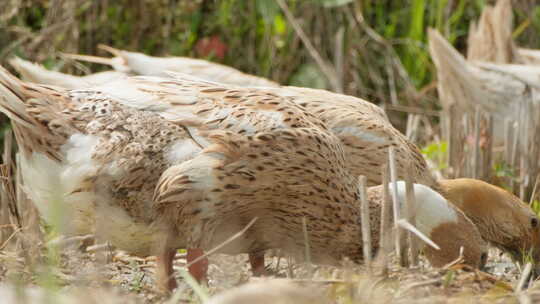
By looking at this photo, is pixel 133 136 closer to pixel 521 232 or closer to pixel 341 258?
pixel 341 258

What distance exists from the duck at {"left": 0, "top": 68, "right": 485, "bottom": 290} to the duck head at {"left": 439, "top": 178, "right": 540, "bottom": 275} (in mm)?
1074

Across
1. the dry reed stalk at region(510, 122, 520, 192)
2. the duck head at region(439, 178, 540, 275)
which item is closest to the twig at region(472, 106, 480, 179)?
the dry reed stalk at region(510, 122, 520, 192)

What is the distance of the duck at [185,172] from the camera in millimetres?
3654

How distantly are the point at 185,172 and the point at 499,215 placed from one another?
6.18 feet

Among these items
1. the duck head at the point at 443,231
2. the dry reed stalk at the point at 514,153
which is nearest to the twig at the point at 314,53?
the dry reed stalk at the point at 514,153

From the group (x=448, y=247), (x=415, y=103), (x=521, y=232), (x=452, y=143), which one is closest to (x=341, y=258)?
(x=448, y=247)

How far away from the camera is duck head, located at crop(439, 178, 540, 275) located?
4.69 metres

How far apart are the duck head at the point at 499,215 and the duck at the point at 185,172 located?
1.07 metres

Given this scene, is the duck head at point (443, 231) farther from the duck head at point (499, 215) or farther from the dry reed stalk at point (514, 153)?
the dry reed stalk at point (514, 153)

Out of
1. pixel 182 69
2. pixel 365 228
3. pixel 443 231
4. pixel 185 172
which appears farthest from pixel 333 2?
pixel 365 228

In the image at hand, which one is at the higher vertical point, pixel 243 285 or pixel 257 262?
pixel 243 285

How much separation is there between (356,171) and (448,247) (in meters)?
0.66

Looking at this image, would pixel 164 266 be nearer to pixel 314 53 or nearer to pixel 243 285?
pixel 243 285

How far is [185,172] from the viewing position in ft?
11.7
